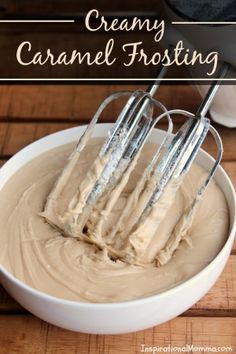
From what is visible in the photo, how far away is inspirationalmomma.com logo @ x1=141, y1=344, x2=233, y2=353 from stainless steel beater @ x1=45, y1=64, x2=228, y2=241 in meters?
0.12

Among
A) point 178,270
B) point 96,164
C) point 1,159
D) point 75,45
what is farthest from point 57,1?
point 178,270

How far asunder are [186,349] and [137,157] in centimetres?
21

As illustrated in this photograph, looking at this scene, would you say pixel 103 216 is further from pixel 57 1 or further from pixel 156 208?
pixel 57 1

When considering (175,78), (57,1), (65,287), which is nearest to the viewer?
(65,287)

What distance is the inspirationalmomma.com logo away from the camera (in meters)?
0.63

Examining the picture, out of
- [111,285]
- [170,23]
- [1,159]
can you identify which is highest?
[170,23]

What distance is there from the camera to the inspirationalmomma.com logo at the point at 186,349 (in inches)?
24.9

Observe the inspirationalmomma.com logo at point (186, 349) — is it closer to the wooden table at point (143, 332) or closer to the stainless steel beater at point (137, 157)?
the wooden table at point (143, 332)

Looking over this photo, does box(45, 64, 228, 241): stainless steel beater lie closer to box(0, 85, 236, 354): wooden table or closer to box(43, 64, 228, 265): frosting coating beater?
box(43, 64, 228, 265): frosting coating beater

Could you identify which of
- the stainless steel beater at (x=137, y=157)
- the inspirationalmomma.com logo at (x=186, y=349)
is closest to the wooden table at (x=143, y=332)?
the inspirationalmomma.com logo at (x=186, y=349)

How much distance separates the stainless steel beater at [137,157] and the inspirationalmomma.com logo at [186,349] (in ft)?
0.38

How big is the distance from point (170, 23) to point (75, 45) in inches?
11.0

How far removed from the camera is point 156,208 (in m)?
0.64

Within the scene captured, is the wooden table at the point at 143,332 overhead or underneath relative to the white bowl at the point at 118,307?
underneath
